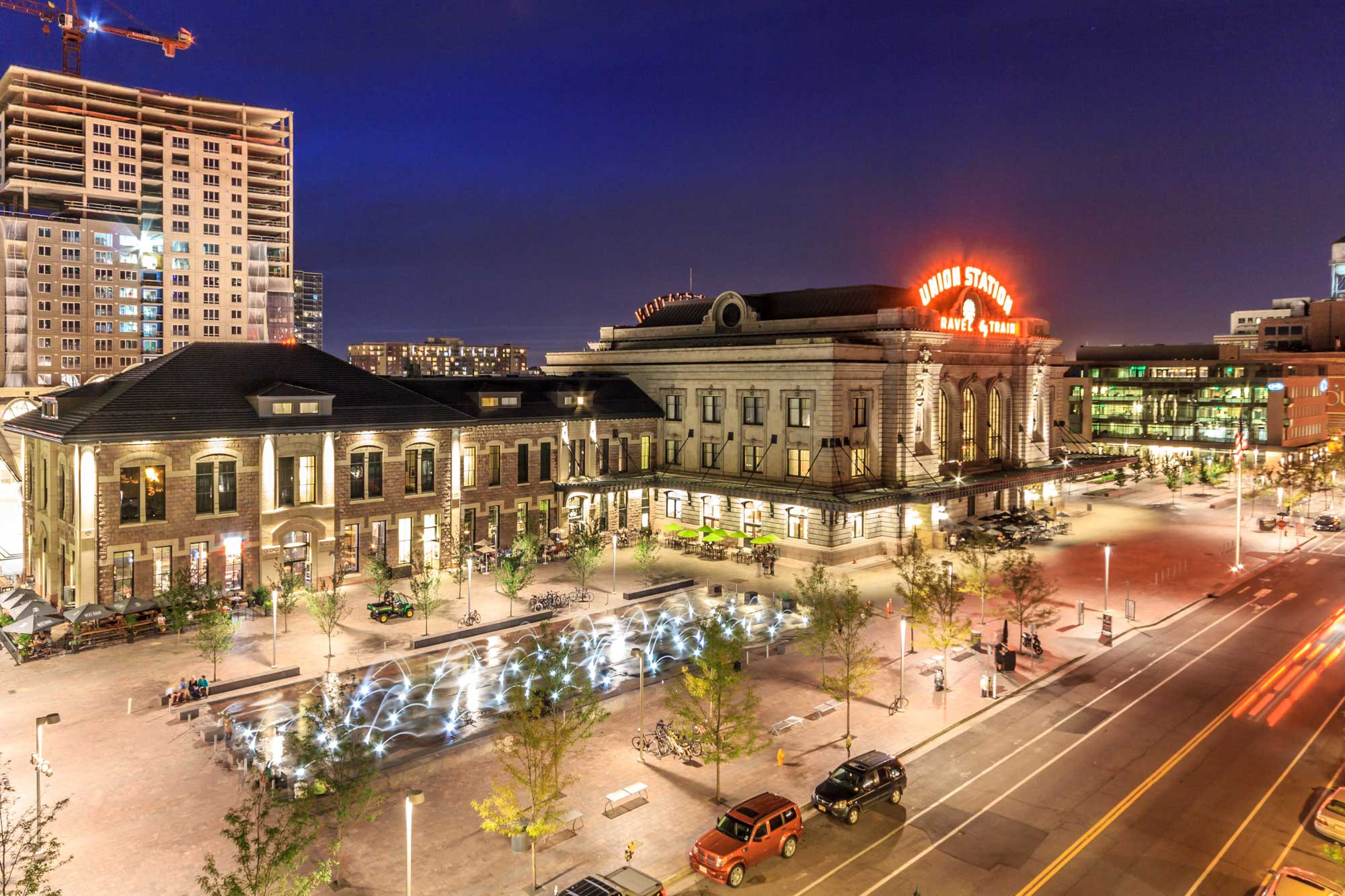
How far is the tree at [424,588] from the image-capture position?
45688 millimetres

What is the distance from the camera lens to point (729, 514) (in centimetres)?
7125

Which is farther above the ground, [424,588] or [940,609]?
[940,609]

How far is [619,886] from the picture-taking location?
21.1 meters

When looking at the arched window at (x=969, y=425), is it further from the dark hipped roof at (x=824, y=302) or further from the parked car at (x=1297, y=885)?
the parked car at (x=1297, y=885)

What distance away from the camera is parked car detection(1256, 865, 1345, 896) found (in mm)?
21312

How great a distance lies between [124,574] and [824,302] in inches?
2341

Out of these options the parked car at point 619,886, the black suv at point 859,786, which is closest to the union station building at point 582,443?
the black suv at point 859,786

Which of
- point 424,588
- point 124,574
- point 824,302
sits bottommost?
point 424,588

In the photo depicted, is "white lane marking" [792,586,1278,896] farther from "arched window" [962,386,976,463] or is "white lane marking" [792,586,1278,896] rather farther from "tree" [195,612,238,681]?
"arched window" [962,386,976,463]

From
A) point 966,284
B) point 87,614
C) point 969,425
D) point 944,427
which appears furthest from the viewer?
point 969,425

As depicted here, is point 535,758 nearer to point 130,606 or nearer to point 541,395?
point 130,606

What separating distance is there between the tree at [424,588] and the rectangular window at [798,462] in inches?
1177

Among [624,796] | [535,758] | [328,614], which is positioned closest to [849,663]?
[624,796]

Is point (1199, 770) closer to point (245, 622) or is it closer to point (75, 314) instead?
point (245, 622)
